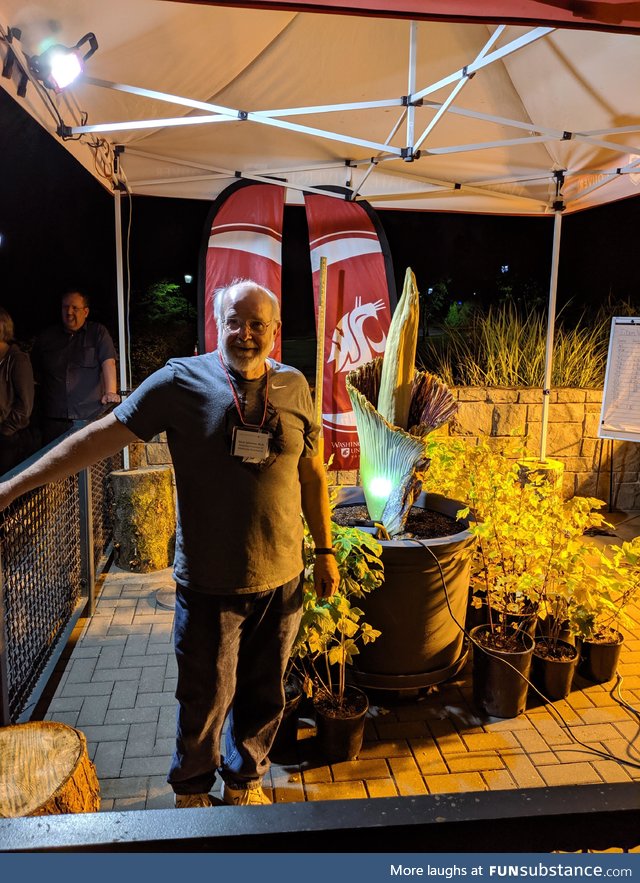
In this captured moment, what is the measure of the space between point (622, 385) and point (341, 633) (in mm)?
4412

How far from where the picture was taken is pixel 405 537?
125 inches

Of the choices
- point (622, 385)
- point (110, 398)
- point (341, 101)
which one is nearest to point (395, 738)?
point (110, 398)

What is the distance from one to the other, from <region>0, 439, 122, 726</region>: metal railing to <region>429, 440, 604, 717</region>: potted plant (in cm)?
211

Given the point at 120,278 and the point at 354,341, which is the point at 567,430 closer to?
the point at 354,341

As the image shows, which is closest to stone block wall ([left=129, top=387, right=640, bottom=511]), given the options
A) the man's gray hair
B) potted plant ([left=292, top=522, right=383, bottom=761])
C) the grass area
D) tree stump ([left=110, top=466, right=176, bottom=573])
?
the grass area

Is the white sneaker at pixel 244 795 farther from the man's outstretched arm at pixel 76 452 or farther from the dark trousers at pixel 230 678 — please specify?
the man's outstretched arm at pixel 76 452

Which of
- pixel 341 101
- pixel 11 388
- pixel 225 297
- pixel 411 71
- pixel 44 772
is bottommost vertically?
pixel 44 772

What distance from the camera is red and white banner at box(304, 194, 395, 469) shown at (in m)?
5.98

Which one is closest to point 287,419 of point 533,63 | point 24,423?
point 24,423

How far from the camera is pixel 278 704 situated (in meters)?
2.34

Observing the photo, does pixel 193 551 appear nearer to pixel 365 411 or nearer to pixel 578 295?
pixel 365 411

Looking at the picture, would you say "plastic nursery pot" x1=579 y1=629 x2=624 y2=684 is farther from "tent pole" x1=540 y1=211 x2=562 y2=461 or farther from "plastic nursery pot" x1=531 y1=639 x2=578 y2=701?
"tent pole" x1=540 y1=211 x2=562 y2=461

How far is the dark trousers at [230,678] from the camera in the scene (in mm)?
2137

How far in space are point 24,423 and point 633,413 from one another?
529cm
